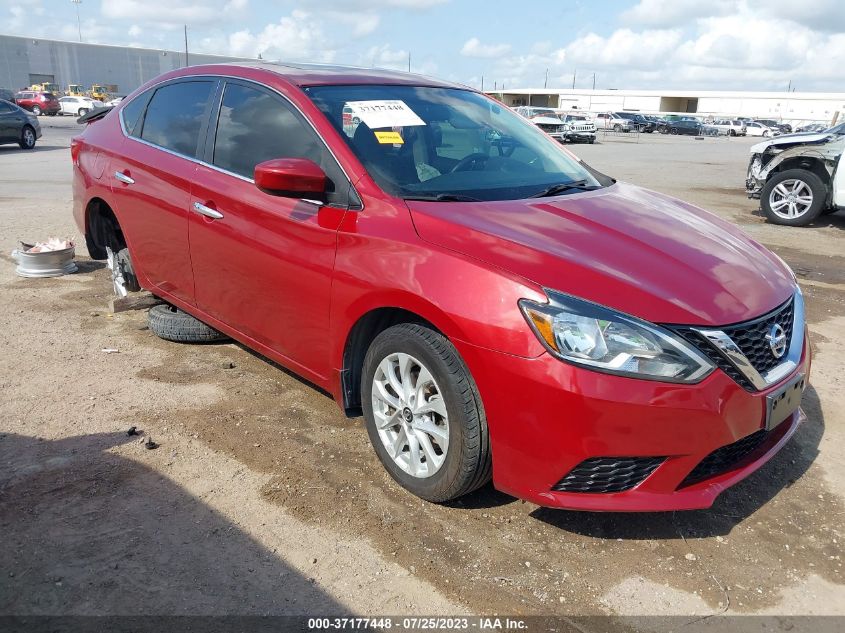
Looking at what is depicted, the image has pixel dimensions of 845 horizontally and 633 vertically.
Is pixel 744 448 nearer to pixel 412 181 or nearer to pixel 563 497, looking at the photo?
pixel 563 497

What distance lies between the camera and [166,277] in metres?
4.38

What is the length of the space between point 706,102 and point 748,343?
111811 mm

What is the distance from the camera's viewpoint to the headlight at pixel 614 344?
2.33 metres

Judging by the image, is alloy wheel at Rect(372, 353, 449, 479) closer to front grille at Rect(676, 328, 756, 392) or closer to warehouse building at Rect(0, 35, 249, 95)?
front grille at Rect(676, 328, 756, 392)

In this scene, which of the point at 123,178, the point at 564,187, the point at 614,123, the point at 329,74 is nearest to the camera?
the point at 564,187

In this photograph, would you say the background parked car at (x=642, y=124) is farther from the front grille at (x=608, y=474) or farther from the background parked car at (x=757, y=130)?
the front grille at (x=608, y=474)

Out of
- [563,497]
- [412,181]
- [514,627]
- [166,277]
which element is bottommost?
[514,627]

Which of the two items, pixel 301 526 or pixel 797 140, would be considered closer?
pixel 301 526

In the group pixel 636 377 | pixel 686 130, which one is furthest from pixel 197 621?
pixel 686 130

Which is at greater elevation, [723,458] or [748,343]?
[748,343]

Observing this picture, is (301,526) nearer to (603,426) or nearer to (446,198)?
(603,426)

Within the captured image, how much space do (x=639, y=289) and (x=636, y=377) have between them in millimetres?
339

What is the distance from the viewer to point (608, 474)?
2471mm

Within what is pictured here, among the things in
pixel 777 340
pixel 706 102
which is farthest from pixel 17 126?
pixel 706 102
